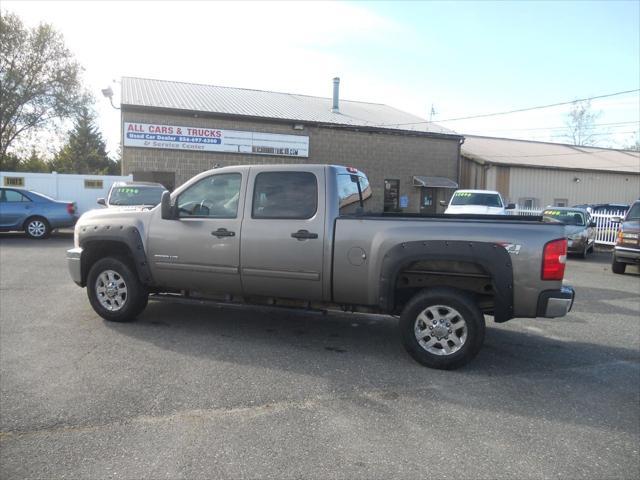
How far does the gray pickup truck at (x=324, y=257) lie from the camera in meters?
4.58

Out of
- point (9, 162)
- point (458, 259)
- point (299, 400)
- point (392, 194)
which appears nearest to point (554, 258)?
point (458, 259)

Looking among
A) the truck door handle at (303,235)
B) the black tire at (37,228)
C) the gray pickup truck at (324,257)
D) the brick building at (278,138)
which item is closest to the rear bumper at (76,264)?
the gray pickup truck at (324,257)

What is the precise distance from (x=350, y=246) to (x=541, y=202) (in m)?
28.7

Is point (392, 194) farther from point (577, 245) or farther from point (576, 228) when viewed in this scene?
point (577, 245)

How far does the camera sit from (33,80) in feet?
110

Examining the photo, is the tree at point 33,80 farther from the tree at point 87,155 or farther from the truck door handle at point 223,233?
the truck door handle at point 223,233

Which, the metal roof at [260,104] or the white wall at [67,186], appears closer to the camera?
the white wall at [67,186]

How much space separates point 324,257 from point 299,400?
5.21ft

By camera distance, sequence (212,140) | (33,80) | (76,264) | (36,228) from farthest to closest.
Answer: (33,80), (212,140), (36,228), (76,264)

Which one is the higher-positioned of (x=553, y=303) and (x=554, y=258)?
(x=554, y=258)

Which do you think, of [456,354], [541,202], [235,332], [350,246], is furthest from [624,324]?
[541,202]

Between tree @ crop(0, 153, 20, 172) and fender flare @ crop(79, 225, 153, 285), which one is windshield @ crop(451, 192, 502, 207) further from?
tree @ crop(0, 153, 20, 172)

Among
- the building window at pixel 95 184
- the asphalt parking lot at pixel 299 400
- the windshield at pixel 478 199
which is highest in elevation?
the building window at pixel 95 184

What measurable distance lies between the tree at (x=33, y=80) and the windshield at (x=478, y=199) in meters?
29.1
